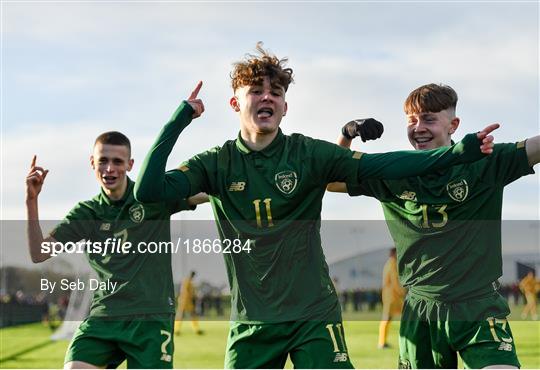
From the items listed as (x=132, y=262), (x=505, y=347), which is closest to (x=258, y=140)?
(x=132, y=262)

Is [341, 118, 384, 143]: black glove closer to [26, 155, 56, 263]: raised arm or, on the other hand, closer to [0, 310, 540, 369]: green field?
[26, 155, 56, 263]: raised arm

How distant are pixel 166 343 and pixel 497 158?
3245 mm

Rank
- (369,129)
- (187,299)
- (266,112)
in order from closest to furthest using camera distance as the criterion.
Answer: (266,112) < (369,129) < (187,299)

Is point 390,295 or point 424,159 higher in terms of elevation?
point 424,159

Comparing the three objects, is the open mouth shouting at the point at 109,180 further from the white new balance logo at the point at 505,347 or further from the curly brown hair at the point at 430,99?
the white new balance logo at the point at 505,347

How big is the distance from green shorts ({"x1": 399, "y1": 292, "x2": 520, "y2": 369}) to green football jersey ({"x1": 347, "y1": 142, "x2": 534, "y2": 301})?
10cm

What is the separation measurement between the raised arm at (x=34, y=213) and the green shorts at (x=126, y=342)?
80cm

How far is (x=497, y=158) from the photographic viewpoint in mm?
6383

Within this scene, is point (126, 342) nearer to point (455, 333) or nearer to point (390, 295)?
point (455, 333)

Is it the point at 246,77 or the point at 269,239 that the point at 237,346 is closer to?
the point at 269,239

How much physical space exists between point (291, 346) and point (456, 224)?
1.65 m

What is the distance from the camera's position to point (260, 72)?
606 centimetres

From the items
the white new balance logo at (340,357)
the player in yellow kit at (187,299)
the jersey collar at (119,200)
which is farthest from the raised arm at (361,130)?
the player in yellow kit at (187,299)

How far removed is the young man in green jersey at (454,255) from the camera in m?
6.29
